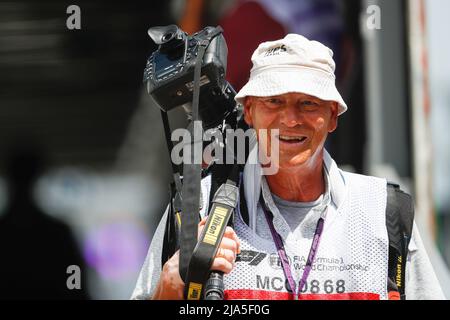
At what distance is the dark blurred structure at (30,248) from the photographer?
5242 millimetres

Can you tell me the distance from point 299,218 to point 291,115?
284 mm

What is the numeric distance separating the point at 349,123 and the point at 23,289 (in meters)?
2.99

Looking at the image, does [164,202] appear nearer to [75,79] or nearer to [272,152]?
[75,79]

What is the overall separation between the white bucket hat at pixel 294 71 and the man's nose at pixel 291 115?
0.06 meters

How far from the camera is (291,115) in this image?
2.39 m

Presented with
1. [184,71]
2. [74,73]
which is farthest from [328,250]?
[74,73]

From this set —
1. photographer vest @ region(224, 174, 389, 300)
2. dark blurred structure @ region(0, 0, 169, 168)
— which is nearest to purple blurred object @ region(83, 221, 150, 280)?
dark blurred structure @ region(0, 0, 169, 168)

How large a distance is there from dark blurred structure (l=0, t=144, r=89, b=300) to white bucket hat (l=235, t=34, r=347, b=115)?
9.80 ft

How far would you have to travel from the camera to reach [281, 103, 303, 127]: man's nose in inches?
93.9

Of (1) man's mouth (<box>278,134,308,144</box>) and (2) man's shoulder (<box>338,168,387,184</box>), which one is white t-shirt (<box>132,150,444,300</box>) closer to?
(2) man's shoulder (<box>338,168,387,184</box>)

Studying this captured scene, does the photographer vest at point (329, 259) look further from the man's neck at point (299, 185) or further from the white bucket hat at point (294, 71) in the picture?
the white bucket hat at point (294, 71)

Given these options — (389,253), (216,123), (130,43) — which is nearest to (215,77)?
(216,123)

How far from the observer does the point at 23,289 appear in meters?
5.84

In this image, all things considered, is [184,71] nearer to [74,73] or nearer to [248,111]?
[248,111]
